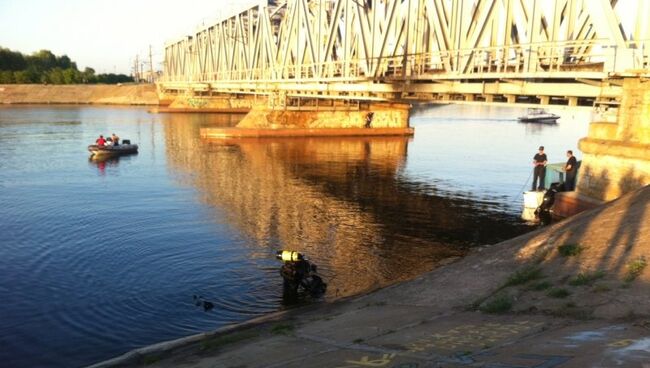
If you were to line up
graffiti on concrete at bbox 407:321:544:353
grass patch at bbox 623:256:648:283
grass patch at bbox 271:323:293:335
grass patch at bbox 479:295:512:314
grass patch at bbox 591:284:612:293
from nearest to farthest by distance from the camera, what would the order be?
graffiti on concrete at bbox 407:321:544:353 < grass patch at bbox 591:284:612:293 < grass patch at bbox 623:256:648:283 < grass patch at bbox 479:295:512:314 < grass patch at bbox 271:323:293:335

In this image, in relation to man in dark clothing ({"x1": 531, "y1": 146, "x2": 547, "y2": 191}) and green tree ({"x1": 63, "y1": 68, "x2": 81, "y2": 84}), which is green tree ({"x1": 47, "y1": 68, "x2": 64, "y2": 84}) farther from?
man in dark clothing ({"x1": 531, "y1": 146, "x2": 547, "y2": 191})

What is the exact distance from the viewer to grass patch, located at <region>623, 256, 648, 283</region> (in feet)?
34.6

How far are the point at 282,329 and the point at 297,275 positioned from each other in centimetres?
406

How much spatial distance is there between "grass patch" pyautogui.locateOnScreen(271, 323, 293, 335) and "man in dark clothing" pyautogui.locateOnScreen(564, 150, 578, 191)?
18768 mm

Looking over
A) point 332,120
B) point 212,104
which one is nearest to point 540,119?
point 332,120

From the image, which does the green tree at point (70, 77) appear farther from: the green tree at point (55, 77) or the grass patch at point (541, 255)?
the grass patch at point (541, 255)

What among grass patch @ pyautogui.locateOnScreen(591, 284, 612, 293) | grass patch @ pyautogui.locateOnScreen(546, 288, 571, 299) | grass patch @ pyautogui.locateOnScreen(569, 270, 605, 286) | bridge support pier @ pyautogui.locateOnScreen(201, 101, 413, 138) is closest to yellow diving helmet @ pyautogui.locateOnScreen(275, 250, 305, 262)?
grass patch @ pyautogui.locateOnScreen(546, 288, 571, 299)

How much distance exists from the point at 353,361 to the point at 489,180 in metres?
31.5

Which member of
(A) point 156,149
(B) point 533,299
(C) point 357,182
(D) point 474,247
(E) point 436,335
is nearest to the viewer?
(E) point 436,335

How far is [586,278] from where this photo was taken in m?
11.1

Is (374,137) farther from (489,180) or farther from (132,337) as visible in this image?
(132,337)

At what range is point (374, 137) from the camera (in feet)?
234

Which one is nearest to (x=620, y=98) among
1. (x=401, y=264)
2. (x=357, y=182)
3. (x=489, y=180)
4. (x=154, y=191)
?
(x=401, y=264)

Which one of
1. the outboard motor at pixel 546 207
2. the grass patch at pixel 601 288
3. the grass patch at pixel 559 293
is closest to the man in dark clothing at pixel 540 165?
the outboard motor at pixel 546 207
